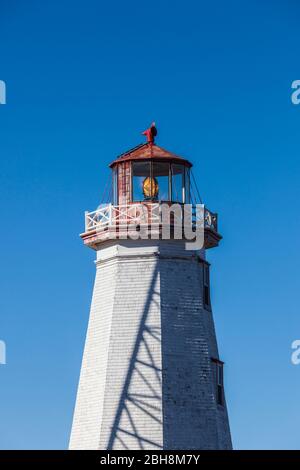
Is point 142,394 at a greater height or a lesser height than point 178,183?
lesser

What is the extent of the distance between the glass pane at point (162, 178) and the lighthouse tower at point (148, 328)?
0.04 meters

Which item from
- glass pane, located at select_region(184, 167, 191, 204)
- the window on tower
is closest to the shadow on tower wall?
the window on tower

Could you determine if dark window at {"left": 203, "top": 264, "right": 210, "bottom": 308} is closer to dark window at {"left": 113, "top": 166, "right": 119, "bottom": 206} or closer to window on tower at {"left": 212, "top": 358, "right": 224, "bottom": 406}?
window on tower at {"left": 212, "top": 358, "right": 224, "bottom": 406}

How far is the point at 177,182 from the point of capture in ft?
566

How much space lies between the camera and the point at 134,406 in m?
168

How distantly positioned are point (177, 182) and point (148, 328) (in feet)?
21.0

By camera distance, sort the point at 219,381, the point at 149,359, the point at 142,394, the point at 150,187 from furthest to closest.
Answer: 1. the point at 150,187
2. the point at 219,381
3. the point at 149,359
4. the point at 142,394

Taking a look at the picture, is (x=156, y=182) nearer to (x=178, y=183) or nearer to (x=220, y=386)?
(x=178, y=183)

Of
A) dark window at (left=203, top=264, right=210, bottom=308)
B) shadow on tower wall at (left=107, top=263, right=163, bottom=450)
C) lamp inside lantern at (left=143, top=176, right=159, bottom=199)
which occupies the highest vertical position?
lamp inside lantern at (left=143, top=176, right=159, bottom=199)

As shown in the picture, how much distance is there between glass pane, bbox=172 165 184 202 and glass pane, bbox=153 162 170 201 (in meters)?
0.23

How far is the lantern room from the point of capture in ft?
564

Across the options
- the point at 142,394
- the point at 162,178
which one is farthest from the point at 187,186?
the point at 142,394
